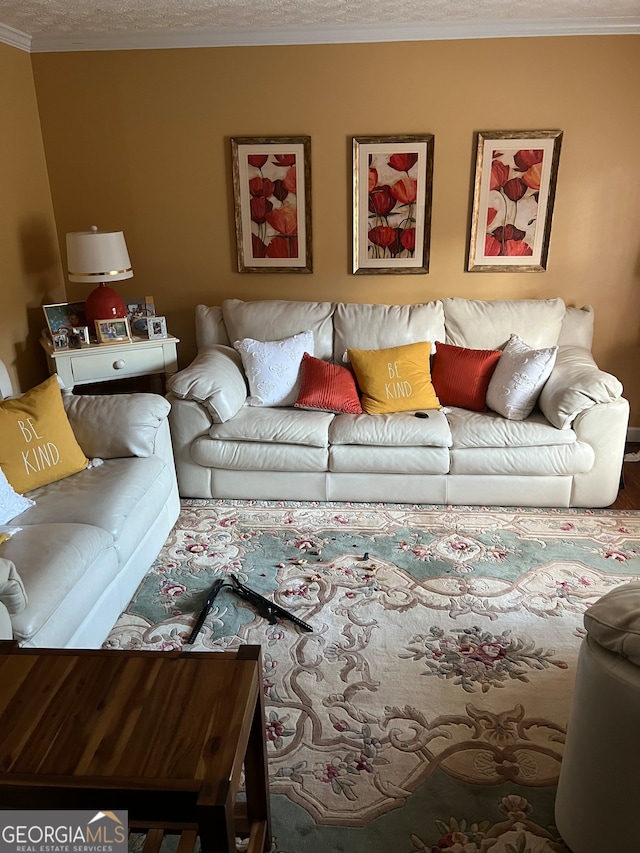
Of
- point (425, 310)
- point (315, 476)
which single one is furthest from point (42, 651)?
point (425, 310)

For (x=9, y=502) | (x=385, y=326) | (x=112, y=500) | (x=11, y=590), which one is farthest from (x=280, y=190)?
(x=11, y=590)

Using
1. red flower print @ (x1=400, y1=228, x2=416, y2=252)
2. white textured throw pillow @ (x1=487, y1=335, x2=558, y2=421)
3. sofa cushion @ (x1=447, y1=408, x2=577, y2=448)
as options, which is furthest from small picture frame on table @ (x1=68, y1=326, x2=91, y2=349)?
white textured throw pillow @ (x1=487, y1=335, x2=558, y2=421)

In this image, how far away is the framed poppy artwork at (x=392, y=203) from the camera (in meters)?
3.88

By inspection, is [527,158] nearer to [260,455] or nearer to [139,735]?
[260,455]

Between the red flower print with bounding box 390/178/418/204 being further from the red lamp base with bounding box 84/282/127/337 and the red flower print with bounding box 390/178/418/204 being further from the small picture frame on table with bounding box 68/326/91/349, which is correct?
the small picture frame on table with bounding box 68/326/91/349

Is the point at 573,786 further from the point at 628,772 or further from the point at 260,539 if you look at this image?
the point at 260,539

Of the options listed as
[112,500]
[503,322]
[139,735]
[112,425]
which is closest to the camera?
[139,735]

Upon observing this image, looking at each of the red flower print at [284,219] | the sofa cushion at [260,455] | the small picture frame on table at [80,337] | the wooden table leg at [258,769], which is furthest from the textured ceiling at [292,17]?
the wooden table leg at [258,769]

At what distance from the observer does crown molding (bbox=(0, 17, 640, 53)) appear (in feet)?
11.7

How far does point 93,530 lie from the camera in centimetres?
242

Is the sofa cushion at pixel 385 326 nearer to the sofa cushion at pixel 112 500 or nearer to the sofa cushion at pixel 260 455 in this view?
the sofa cushion at pixel 260 455

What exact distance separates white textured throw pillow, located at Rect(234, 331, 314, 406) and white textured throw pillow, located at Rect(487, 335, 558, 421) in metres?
1.11

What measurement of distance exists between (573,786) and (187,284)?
3515 millimetres

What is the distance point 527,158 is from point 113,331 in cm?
261
